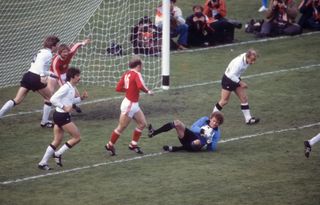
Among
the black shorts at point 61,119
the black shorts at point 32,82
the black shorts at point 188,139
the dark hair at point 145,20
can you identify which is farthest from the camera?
the dark hair at point 145,20

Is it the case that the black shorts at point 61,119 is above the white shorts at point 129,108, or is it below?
above

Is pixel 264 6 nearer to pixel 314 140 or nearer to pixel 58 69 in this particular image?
pixel 58 69

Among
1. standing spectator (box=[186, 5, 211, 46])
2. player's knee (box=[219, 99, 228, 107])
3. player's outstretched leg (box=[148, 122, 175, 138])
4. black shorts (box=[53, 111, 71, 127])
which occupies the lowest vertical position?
standing spectator (box=[186, 5, 211, 46])

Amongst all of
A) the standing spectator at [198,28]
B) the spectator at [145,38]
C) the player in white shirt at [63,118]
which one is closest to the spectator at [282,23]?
the standing spectator at [198,28]

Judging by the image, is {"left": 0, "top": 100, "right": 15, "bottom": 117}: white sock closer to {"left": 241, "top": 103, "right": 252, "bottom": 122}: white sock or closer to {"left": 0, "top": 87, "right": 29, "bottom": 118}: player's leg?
{"left": 0, "top": 87, "right": 29, "bottom": 118}: player's leg

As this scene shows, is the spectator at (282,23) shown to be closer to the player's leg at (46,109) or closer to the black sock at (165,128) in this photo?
the player's leg at (46,109)

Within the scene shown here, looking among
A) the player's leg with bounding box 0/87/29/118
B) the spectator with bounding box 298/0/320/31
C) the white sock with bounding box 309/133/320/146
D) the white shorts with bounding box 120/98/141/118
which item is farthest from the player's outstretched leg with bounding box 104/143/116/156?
the spectator with bounding box 298/0/320/31

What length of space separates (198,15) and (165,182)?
1229cm

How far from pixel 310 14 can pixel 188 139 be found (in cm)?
1337

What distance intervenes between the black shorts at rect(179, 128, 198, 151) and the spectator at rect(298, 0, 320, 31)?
13.0 meters

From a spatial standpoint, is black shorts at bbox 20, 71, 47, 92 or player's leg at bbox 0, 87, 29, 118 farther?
player's leg at bbox 0, 87, 29, 118

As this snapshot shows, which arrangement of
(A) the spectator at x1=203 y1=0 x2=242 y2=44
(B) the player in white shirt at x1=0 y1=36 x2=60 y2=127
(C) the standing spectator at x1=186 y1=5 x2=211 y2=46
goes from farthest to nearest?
(A) the spectator at x1=203 y1=0 x2=242 y2=44 → (C) the standing spectator at x1=186 y1=5 x2=211 y2=46 → (B) the player in white shirt at x1=0 y1=36 x2=60 y2=127

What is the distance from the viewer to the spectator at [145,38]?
2641 cm

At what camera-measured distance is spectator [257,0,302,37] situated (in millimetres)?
29484
